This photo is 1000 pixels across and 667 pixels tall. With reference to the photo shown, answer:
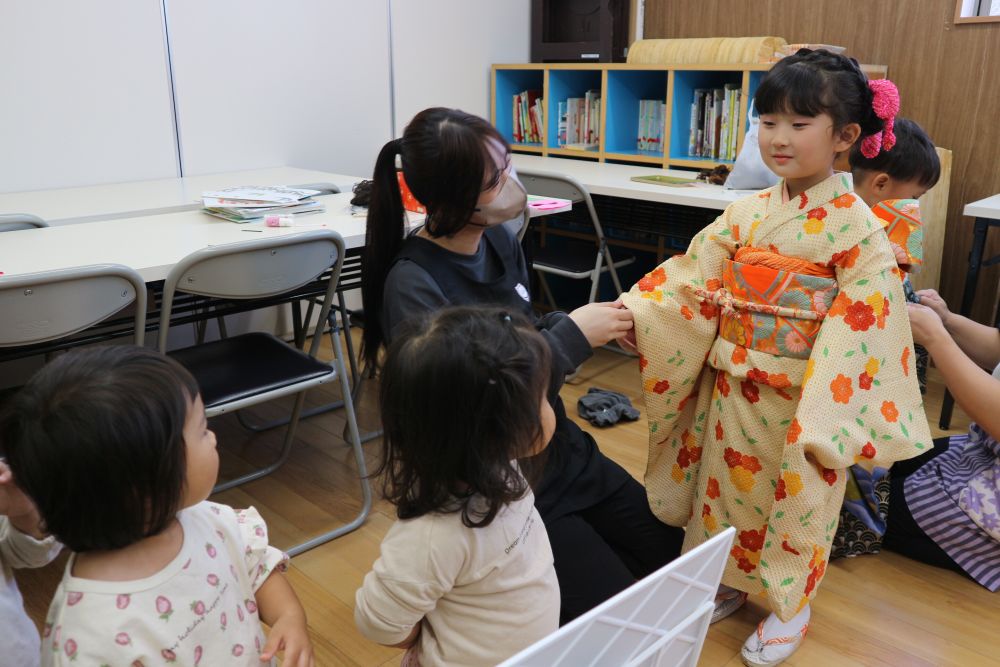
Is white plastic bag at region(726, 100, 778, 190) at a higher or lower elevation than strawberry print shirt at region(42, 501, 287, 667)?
higher

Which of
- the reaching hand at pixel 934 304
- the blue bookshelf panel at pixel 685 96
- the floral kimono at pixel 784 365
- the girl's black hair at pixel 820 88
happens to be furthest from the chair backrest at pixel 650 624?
the blue bookshelf panel at pixel 685 96

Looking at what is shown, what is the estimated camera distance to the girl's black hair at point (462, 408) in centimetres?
92

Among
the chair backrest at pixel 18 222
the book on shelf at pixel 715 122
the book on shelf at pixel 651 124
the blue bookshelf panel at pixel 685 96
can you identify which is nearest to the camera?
the chair backrest at pixel 18 222

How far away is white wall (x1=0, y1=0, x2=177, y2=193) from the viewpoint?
2.77m

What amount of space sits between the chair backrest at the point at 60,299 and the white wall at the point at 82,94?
4.93 feet

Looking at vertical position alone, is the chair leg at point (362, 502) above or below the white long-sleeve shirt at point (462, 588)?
below

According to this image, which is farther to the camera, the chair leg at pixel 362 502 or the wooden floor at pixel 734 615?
the chair leg at pixel 362 502

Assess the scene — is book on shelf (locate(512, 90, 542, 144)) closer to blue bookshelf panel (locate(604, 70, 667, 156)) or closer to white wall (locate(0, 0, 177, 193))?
blue bookshelf panel (locate(604, 70, 667, 156))

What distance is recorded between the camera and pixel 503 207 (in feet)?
4.75

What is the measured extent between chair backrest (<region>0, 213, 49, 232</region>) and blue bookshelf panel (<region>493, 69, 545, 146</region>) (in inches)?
97.0

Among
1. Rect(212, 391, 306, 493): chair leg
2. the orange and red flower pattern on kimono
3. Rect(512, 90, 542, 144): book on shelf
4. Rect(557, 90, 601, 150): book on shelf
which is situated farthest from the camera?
Rect(512, 90, 542, 144): book on shelf

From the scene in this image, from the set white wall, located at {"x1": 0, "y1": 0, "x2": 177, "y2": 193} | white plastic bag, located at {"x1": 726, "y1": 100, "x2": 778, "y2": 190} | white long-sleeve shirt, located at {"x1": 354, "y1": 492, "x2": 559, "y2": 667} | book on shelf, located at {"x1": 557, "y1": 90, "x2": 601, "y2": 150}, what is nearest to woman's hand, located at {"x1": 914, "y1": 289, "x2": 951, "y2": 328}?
white plastic bag, located at {"x1": 726, "y1": 100, "x2": 778, "y2": 190}

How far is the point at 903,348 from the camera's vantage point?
1530mm

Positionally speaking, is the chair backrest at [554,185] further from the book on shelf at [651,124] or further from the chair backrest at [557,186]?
the book on shelf at [651,124]
